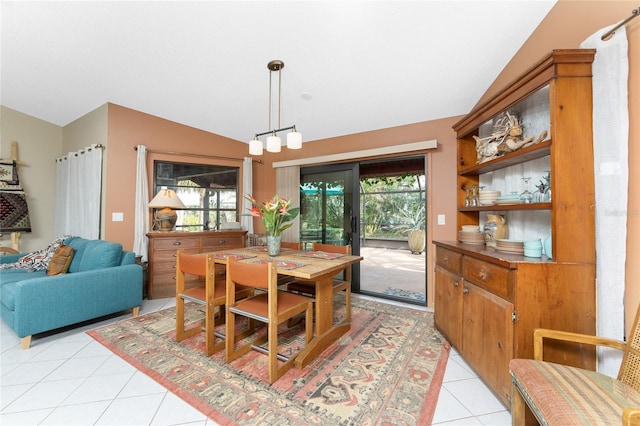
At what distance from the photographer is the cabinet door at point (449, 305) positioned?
201 cm

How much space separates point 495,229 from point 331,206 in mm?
2345

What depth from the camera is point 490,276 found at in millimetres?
1622

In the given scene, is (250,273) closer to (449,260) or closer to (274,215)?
(274,215)

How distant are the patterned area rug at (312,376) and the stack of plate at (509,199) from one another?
4.35 ft

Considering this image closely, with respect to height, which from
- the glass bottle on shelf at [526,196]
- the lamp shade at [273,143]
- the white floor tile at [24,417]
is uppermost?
the lamp shade at [273,143]

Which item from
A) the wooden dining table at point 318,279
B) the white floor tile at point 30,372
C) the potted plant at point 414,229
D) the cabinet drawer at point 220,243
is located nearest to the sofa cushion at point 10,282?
the white floor tile at point 30,372

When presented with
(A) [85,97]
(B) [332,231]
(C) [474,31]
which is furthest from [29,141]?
(C) [474,31]

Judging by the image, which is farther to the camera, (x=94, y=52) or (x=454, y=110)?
(x=454, y=110)

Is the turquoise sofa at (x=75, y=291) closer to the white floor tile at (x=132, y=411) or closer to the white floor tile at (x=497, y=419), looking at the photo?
the white floor tile at (x=132, y=411)

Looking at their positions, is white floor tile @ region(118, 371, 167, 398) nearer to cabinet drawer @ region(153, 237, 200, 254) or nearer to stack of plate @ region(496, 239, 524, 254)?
cabinet drawer @ region(153, 237, 200, 254)

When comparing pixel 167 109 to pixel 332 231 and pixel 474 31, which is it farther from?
pixel 474 31

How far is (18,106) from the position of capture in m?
3.73

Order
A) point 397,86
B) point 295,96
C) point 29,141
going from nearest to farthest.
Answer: point 397,86, point 295,96, point 29,141

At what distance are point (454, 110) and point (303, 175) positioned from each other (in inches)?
93.9
